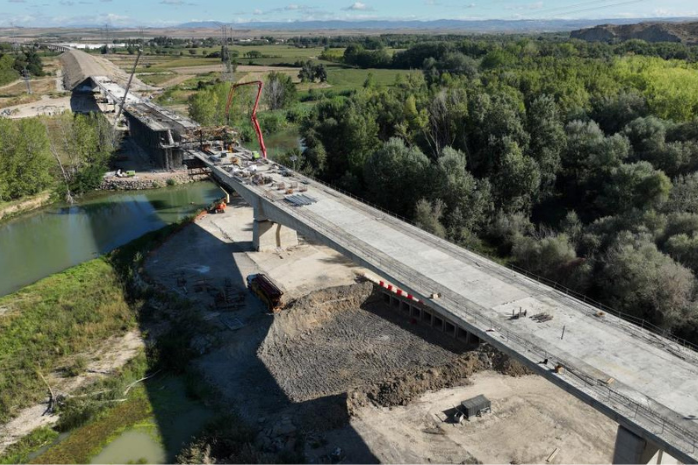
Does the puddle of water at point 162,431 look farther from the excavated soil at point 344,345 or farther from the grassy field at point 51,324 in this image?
the grassy field at point 51,324

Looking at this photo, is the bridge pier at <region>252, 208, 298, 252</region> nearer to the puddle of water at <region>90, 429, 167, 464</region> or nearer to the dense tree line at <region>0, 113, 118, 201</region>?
the puddle of water at <region>90, 429, 167, 464</region>

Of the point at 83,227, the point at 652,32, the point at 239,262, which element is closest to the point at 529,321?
the point at 239,262

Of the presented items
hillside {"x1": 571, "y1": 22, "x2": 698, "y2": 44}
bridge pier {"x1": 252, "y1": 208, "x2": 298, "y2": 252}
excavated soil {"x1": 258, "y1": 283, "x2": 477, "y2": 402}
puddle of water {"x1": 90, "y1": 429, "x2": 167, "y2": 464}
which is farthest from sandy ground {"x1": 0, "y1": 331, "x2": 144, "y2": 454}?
hillside {"x1": 571, "y1": 22, "x2": 698, "y2": 44}

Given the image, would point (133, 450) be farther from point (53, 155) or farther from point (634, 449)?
point (53, 155)

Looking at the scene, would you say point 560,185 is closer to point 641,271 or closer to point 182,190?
point 641,271

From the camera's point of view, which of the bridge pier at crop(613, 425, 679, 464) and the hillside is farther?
the hillside

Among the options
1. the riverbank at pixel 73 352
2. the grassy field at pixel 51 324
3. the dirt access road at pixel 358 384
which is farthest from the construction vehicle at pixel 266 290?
the grassy field at pixel 51 324
